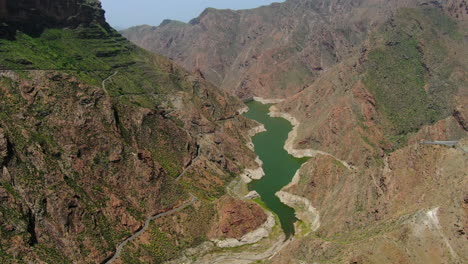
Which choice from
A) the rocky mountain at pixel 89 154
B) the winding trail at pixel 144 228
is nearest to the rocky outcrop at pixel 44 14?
the rocky mountain at pixel 89 154

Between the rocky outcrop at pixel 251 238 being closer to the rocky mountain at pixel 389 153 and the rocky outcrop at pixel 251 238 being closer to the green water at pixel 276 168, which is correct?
the green water at pixel 276 168

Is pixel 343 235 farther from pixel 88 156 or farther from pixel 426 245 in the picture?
pixel 88 156

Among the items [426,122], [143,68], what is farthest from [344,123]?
[143,68]

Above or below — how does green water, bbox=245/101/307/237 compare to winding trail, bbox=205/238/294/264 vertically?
above

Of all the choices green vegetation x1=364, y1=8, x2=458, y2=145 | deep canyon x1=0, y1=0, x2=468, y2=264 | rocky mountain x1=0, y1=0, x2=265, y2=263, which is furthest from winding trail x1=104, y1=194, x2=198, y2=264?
green vegetation x1=364, y1=8, x2=458, y2=145

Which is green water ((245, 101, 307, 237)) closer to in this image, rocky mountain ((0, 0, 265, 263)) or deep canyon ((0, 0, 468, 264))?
deep canyon ((0, 0, 468, 264))

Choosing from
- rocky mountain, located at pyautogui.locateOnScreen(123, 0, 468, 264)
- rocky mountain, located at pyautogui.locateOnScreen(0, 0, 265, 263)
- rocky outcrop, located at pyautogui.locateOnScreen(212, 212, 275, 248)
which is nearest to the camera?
rocky mountain, located at pyautogui.locateOnScreen(123, 0, 468, 264)
